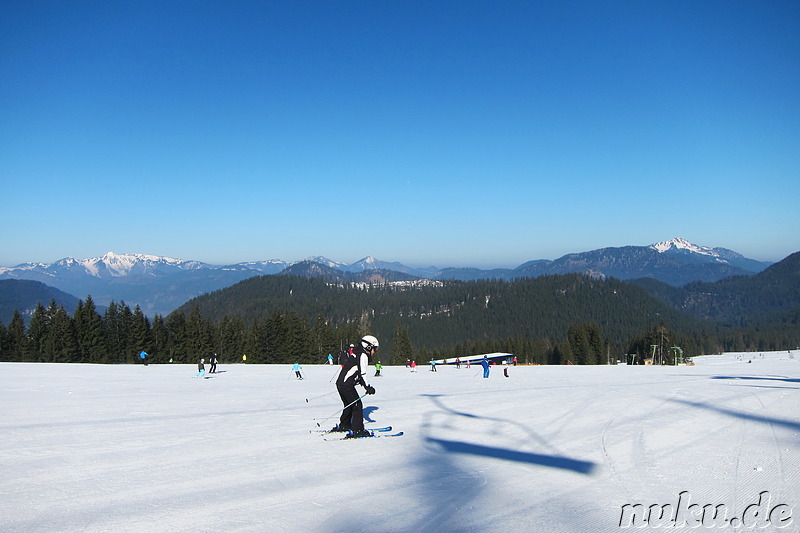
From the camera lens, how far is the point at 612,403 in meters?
14.6

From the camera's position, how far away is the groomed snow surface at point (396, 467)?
5441 millimetres

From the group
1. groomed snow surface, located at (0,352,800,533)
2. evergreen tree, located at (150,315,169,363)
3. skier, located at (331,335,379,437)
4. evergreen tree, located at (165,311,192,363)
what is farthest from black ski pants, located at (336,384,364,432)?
evergreen tree, located at (150,315,169,363)

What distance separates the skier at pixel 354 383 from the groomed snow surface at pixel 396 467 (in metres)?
0.62

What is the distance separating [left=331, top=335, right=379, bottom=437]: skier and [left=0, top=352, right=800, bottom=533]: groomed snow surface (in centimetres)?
62

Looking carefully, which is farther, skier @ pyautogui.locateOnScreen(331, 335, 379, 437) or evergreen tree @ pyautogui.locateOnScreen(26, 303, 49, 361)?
evergreen tree @ pyautogui.locateOnScreen(26, 303, 49, 361)

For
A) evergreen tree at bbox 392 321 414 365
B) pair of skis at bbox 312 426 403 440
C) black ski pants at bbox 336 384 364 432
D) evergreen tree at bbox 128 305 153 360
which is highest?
evergreen tree at bbox 128 305 153 360

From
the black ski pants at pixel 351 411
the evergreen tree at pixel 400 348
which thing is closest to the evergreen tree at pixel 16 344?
the evergreen tree at pixel 400 348

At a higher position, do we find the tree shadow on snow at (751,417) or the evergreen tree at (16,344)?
the evergreen tree at (16,344)

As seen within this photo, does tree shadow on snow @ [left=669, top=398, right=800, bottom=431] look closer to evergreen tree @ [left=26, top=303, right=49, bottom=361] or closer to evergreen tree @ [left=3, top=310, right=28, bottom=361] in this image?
evergreen tree @ [left=26, top=303, right=49, bottom=361]

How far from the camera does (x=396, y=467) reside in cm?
760

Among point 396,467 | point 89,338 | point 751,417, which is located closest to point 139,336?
point 89,338

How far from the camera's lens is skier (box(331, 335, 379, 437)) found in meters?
9.99

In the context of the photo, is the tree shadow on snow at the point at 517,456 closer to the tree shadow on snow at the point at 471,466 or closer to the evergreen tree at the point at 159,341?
the tree shadow on snow at the point at 471,466

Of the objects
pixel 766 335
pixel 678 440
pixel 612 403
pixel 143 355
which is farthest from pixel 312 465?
pixel 766 335
